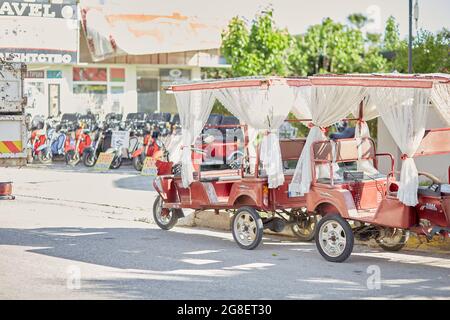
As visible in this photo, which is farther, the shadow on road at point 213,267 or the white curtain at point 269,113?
the white curtain at point 269,113

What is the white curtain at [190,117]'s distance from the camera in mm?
13430

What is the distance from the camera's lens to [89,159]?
24734 mm

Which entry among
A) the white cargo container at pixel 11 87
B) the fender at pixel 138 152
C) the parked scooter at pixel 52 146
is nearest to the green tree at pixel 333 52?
the parked scooter at pixel 52 146

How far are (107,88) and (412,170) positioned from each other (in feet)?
83.6

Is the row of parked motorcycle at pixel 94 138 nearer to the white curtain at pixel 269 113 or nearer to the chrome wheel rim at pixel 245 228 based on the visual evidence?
the white curtain at pixel 269 113

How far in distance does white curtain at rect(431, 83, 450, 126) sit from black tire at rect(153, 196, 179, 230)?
4861mm

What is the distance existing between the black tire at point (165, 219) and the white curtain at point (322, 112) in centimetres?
263

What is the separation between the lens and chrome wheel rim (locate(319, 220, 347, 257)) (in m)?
11.0

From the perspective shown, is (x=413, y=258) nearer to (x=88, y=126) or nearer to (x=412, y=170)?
(x=412, y=170)

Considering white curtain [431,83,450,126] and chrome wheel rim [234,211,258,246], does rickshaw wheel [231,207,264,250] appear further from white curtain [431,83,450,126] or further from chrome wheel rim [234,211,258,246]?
white curtain [431,83,450,126]

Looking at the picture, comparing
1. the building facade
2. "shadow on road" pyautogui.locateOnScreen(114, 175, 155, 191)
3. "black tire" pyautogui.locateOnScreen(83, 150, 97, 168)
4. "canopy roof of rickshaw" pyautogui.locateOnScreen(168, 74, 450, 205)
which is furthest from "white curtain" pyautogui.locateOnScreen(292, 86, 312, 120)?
the building facade

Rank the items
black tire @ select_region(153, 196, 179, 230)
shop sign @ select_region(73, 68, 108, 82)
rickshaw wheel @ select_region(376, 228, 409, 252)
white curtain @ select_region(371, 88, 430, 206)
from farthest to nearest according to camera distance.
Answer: shop sign @ select_region(73, 68, 108, 82)
black tire @ select_region(153, 196, 179, 230)
rickshaw wheel @ select_region(376, 228, 409, 252)
white curtain @ select_region(371, 88, 430, 206)

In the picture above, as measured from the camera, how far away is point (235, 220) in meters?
12.3

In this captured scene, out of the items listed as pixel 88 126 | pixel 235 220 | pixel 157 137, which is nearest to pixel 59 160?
pixel 88 126
